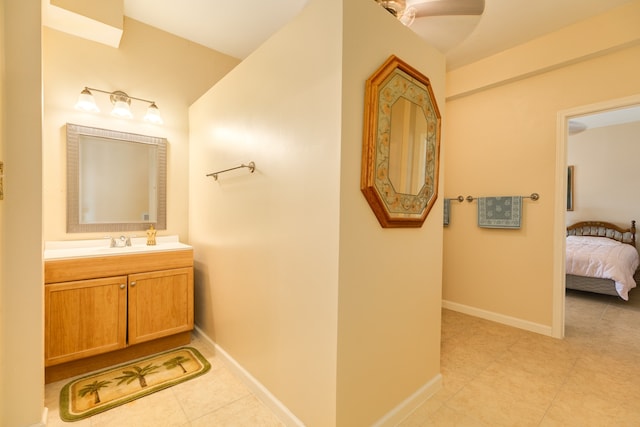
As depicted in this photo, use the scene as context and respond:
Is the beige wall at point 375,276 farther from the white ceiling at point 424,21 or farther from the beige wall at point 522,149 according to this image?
the beige wall at point 522,149

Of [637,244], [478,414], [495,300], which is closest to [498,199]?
[495,300]

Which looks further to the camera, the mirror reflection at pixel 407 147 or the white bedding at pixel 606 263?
the white bedding at pixel 606 263

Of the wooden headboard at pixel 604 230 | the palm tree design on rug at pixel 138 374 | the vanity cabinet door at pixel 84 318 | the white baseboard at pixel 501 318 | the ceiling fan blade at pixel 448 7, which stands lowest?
the palm tree design on rug at pixel 138 374

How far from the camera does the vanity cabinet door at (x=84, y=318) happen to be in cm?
186

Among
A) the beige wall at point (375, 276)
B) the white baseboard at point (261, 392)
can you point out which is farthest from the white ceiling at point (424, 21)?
the white baseboard at point (261, 392)

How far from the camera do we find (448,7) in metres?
1.77

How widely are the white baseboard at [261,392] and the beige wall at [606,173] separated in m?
6.16

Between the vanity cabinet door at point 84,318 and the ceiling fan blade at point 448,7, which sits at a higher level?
the ceiling fan blade at point 448,7

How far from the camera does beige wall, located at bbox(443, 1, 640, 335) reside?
240 cm

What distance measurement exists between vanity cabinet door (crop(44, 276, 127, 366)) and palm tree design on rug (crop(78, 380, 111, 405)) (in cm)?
20

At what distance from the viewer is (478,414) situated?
1.64 metres

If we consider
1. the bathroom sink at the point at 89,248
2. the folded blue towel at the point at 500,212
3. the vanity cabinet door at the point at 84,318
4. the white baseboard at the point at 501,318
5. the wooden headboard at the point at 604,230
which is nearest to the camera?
the vanity cabinet door at the point at 84,318

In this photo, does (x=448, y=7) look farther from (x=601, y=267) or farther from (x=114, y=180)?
(x=601, y=267)

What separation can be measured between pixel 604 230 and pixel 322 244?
647 cm
